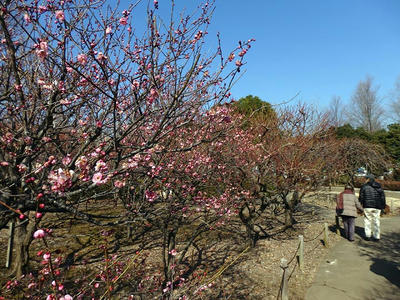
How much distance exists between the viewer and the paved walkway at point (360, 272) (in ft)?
13.8

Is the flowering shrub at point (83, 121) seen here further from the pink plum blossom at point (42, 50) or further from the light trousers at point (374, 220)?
the light trousers at point (374, 220)

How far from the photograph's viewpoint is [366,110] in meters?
33.4

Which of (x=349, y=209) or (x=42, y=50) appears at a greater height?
(x=42, y=50)

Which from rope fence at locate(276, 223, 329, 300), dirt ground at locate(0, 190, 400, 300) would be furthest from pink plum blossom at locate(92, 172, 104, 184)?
rope fence at locate(276, 223, 329, 300)

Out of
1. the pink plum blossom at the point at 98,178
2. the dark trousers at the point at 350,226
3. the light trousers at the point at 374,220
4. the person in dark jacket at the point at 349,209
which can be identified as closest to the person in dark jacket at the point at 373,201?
the light trousers at the point at 374,220

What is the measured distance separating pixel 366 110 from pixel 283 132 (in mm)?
29968

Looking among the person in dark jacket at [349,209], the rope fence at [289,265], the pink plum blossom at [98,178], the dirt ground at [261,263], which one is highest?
the pink plum blossom at [98,178]

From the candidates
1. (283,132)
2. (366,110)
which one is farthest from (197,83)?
(366,110)

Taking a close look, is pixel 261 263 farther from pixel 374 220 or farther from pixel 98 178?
pixel 98 178

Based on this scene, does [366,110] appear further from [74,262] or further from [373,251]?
[74,262]

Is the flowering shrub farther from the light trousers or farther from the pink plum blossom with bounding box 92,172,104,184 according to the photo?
the light trousers

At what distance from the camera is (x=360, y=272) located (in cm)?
499

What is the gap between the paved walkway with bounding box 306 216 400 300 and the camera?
4211mm

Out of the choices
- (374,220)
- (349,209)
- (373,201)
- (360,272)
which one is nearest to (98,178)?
(360,272)
